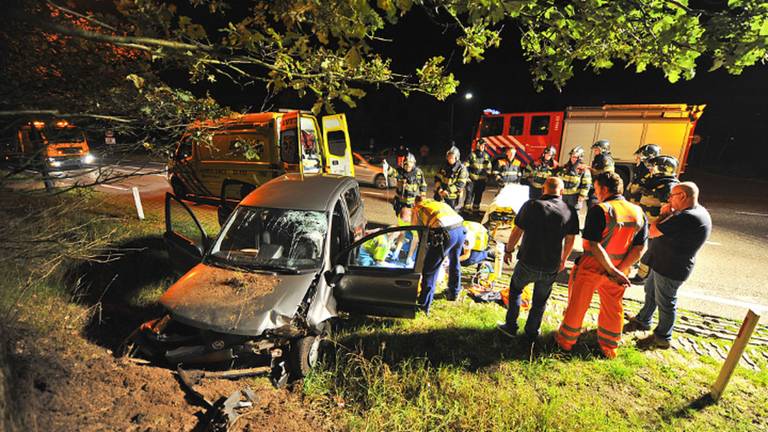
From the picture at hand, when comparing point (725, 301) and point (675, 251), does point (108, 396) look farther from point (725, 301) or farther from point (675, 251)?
point (725, 301)

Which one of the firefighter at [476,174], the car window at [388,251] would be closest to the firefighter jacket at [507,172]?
the firefighter at [476,174]

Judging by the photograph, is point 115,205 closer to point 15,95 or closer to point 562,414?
point 15,95

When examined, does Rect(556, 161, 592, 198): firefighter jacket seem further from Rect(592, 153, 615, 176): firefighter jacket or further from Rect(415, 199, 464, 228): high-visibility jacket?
Rect(415, 199, 464, 228): high-visibility jacket

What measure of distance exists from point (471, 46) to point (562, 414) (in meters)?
2.90

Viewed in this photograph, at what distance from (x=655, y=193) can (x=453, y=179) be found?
10.8 ft

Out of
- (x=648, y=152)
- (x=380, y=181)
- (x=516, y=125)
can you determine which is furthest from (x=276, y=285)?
(x=516, y=125)

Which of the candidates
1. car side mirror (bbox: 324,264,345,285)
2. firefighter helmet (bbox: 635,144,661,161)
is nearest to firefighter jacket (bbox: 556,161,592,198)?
firefighter helmet (bbox: 635,144,661,161)

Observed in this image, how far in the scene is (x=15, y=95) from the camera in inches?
107

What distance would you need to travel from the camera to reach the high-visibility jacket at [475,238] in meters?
4.47

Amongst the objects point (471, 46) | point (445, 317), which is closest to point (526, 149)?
point (445, 317)

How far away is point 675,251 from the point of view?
3.36m

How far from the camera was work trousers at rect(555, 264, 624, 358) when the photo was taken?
10.5 feet

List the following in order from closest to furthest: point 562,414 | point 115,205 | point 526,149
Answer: point 562,414 < point 115,205 < point 526,149

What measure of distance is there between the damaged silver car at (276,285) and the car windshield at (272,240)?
0.4 inches
